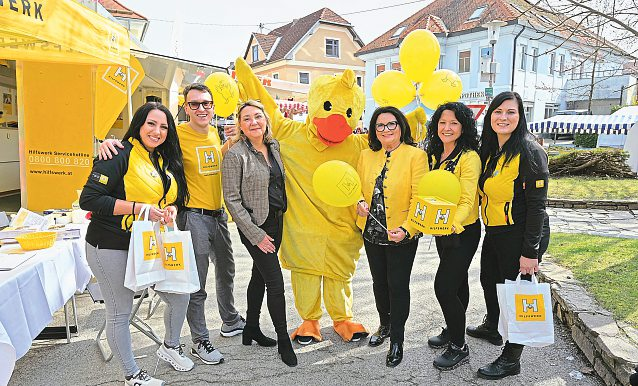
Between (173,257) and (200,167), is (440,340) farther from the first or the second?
(200,167)

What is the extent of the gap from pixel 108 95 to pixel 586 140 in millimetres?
22370

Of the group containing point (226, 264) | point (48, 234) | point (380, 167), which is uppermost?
point (380, 167)

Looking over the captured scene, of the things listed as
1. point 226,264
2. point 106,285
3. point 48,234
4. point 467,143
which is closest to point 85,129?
point 48,234

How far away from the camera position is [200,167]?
120 inches

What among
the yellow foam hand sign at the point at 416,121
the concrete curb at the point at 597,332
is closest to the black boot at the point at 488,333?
the concrete curb at the point at 597,332

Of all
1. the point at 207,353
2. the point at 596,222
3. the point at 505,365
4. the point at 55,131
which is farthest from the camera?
the point at 596,222

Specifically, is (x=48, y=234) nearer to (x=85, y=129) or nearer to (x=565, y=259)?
(x=85, y=129)

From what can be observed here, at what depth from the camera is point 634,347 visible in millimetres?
2854

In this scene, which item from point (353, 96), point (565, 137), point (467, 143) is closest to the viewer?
point (467, 143)

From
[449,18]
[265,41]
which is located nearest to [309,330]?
[449,18]

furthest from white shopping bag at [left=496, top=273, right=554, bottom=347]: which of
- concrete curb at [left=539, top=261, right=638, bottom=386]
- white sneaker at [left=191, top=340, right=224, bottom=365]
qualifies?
white sneaker at [left=191, top=340, right=224, bottom=365]

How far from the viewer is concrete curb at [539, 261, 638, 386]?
273 cm

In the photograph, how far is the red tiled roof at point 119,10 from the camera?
17.7m

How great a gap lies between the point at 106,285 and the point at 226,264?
1.02 metres
